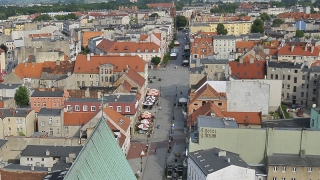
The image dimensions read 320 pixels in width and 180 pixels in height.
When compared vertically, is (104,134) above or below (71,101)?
above

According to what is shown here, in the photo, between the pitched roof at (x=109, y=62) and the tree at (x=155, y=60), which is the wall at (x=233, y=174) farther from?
the tree at (x=155, y=60)

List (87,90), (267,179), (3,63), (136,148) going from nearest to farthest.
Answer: (267,179), (136,148), (87,90), (3,63)

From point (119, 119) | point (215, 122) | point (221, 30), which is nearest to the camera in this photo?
point (215, 122)

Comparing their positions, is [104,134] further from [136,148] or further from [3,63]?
[3,63]

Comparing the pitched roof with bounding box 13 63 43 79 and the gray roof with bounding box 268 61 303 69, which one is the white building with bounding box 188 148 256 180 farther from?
the pitched roof with bounding box 13 63 43 79

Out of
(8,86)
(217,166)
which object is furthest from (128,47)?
(217,166)

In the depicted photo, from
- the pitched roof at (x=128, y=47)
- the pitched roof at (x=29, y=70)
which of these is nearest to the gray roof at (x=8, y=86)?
the pitched roof at (x=29, y=70)

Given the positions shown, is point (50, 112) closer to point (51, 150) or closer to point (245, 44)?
point (51, 150)

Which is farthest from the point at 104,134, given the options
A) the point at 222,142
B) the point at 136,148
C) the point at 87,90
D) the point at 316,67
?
the point at 316,67
